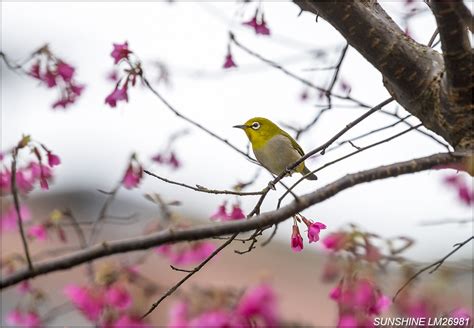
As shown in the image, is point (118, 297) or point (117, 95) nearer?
point (117, 95)

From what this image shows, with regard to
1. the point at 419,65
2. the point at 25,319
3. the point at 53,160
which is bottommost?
the point at 25,319

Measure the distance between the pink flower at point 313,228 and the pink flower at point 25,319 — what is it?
5.99ft

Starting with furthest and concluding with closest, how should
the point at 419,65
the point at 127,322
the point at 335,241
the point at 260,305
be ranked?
the point at 127,322, the point at 335,241, the point at 419,65, the point at 260,305

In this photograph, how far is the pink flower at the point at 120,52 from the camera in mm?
2584

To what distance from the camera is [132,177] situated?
3.11 meters

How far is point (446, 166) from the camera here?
144 centimetres

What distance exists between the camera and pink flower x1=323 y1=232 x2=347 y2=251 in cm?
235

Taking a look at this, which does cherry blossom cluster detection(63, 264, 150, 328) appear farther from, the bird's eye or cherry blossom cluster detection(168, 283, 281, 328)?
cherry blossom cluster detection(168, 283, 281, 328)

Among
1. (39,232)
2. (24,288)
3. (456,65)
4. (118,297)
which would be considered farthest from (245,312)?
(24,288)

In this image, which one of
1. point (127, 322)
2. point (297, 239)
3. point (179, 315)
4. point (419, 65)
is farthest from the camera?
point (127, 322)

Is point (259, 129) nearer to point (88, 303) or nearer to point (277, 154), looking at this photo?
point (277, 154)

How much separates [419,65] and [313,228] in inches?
27.4

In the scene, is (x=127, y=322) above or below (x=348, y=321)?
below

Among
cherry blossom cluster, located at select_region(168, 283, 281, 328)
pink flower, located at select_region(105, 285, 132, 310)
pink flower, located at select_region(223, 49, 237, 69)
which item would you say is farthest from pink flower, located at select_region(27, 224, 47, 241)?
cherry blossom cluster, located at select_region(168, 283, 281, 328)
